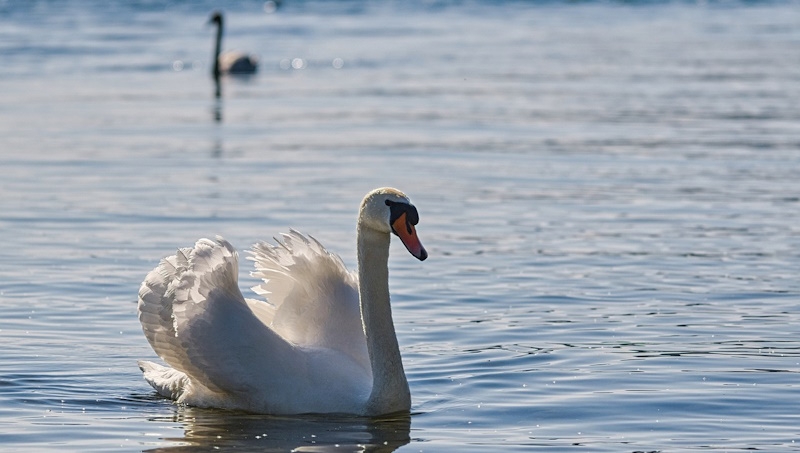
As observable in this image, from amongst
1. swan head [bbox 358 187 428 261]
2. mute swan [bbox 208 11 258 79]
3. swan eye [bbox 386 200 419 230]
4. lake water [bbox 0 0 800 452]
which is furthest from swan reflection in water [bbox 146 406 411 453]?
mute swan [bbox 208 11 258 79]

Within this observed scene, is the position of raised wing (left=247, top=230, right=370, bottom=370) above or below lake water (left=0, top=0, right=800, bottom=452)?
above

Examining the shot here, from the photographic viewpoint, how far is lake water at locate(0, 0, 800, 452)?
8.67 meters

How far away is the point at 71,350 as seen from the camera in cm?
1024

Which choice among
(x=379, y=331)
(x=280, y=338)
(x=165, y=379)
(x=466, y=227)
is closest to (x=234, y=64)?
(x=466, y=227)

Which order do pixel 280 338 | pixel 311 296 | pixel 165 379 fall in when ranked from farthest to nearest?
pixel 165 379
pixel 311 296
pixel 280 338

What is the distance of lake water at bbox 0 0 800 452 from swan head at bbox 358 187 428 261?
1021mm

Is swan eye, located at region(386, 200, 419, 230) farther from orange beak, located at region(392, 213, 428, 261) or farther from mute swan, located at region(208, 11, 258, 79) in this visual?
mute swan, located at region(208, 11, 258, 79)

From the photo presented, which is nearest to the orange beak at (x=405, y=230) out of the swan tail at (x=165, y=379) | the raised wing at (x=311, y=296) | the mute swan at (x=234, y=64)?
the raised wing at (x=311, y=296)

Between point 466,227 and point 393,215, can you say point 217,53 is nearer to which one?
point 466,227

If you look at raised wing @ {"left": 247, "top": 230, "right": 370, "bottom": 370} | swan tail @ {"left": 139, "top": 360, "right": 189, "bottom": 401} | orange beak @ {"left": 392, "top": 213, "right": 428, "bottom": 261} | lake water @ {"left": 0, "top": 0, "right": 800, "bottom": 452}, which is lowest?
swan tail @ {"left": 139, "top": 360, "right": 189, "bottom": 401}

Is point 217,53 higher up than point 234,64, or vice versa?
point 217,53

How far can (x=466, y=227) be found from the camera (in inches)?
583

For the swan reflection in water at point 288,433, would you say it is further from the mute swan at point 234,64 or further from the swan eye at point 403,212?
the mute swan at point 234,64

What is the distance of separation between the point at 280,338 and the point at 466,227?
6.24 meters
